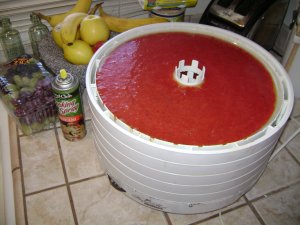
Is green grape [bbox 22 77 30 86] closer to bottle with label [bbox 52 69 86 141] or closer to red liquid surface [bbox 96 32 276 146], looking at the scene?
bottle with label [bbox 52 69 86 141]

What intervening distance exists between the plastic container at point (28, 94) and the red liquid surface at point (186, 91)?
10.3 inches

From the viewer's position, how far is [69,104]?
85 centimetres

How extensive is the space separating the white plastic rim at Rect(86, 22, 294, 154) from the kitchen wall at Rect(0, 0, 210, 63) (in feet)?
1.46

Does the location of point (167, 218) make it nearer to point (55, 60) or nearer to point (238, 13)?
point (55, 60)

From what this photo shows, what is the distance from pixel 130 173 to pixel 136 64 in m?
0.28

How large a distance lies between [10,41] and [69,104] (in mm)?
502

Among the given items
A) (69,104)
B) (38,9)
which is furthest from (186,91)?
(38,9)

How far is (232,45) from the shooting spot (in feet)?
2.91

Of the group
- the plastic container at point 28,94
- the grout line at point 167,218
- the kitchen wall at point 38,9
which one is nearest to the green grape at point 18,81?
the plastic container at point 28,94

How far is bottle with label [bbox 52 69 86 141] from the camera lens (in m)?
0.82

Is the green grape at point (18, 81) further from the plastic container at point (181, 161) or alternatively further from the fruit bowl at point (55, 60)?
the plastic container at point (181, 161)

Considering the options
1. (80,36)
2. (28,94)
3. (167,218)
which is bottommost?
(167,218)

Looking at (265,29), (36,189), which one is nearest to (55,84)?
(36,189)

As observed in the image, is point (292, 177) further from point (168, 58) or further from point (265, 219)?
point (168, 58)
